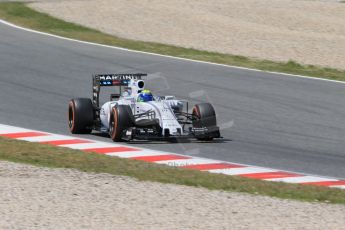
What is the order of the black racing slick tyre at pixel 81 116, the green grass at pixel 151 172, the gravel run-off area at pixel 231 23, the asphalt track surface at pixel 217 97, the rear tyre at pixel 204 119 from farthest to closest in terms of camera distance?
1. the gravel run-off area at pixel 231 23
2. the black racing slick tyre at pixel 81 116
3. the rear tyre at pixel 204 119
4. the asphalt track surface at pixel 217 97
5. the green grass at pixel 151 172

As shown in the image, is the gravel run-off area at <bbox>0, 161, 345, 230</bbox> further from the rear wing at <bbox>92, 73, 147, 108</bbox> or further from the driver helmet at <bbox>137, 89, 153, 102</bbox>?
the rear wing at <bbox>92, 73, 147, 108</bbox>

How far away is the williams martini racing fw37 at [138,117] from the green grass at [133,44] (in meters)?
7.98

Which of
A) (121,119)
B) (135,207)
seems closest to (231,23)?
(121,119)

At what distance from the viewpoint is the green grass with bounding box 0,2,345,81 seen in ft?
80.2

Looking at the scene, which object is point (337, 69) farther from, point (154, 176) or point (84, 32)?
point (154, 176)

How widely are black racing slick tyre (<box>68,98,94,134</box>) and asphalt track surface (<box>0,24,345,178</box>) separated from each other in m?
0.26

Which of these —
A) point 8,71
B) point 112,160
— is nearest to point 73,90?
point 8,71

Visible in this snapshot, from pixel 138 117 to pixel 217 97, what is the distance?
4683 millimetres

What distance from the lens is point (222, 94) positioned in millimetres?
20656

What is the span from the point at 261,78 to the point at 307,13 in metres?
14.5

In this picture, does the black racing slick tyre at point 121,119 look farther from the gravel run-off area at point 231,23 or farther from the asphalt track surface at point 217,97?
the gravel run-off area at point 231,23

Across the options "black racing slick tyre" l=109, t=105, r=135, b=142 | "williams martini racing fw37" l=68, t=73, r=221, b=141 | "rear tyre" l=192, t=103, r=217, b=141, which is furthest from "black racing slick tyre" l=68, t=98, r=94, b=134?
"rear tyre" l=192, t=103, r=217, b=141

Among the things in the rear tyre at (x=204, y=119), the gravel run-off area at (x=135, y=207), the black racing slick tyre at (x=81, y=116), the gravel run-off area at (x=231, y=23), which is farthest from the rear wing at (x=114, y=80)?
the gravel run-off area at (x=231, y=23)

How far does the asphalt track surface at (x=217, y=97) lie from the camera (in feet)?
51.1
